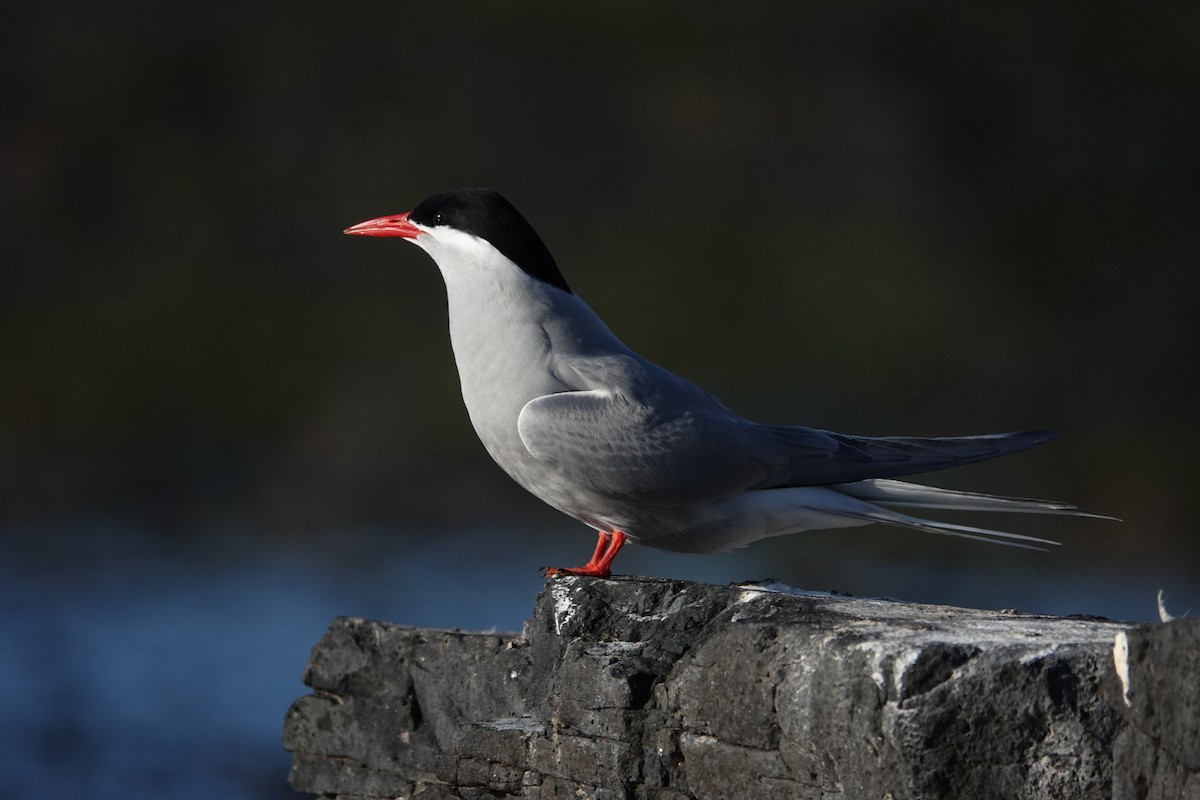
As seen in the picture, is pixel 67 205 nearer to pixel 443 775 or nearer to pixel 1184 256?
pixel 1184 256

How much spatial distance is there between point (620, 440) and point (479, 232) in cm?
82

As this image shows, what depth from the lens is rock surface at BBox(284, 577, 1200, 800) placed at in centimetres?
298

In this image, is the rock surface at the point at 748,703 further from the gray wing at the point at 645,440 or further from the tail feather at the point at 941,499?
the tail feather at the point at 941,499

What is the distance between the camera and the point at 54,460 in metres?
16.8

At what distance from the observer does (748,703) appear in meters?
3.49

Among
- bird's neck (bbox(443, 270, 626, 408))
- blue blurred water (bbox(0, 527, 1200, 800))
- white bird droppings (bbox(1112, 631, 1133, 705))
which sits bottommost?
white bird droppings (bbox(1112, 631, 1133, 705))

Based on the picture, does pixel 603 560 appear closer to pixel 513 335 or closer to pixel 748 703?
pixel 513 335

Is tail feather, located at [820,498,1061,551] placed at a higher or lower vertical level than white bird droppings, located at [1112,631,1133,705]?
higher

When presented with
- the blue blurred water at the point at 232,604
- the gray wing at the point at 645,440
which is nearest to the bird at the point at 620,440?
the gray wing at the point at 645,440

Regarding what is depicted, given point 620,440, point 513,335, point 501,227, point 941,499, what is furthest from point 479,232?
point 941,499

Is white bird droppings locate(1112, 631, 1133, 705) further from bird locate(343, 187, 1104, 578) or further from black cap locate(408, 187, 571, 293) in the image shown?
black cap locate(408, 187, 571, 293)

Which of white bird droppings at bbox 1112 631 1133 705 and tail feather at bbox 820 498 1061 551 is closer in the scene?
white bird droppings at bbox 1112 631 1133 705

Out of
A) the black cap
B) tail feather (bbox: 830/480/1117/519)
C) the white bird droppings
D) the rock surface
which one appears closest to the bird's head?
the black cap

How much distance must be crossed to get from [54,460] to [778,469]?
Answer: 13804 mm
